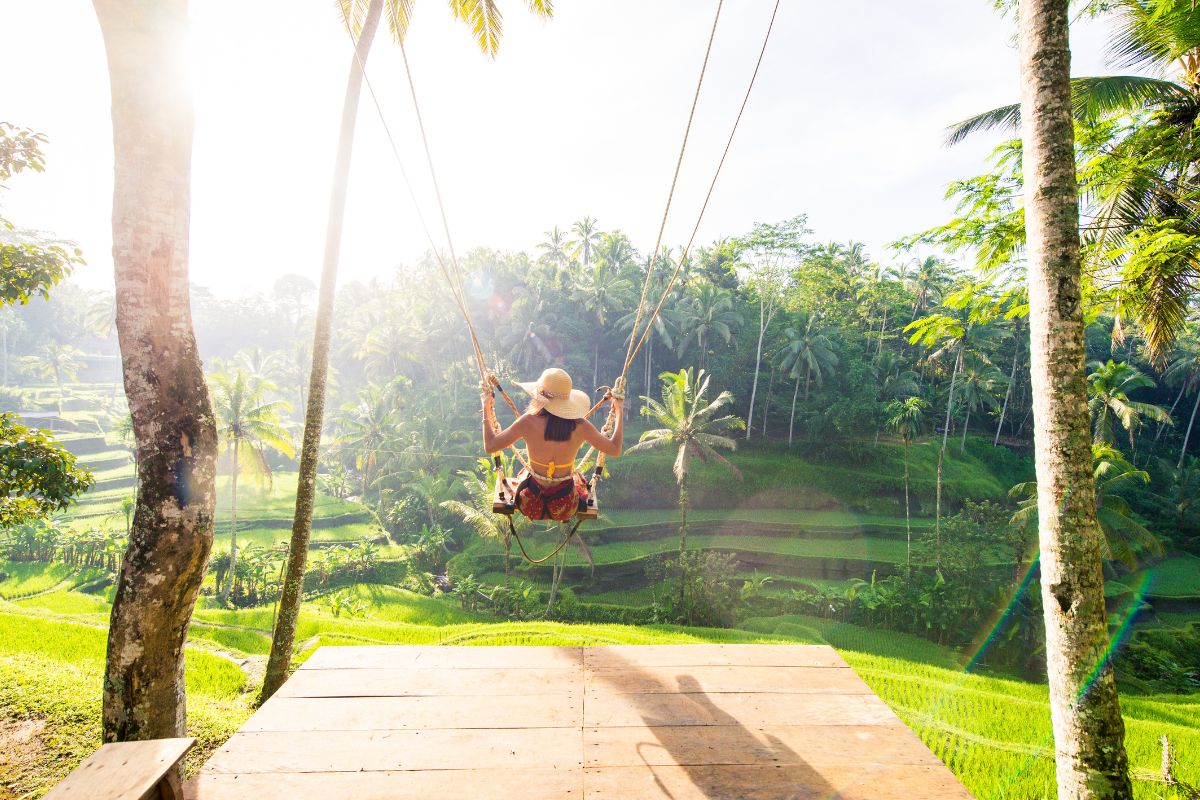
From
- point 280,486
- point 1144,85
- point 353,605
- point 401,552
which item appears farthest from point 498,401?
point 1144,85

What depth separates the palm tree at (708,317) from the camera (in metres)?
35.1

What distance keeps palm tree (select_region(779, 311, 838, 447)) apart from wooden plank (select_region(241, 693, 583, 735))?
1268 inches

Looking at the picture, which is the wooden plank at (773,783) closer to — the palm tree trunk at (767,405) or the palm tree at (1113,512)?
the palm tree at (1113,512)

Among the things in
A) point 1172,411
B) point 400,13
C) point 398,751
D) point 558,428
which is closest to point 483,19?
point 400,13

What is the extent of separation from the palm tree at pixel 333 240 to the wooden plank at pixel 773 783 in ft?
15.3

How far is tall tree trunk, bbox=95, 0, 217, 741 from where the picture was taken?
3799mm

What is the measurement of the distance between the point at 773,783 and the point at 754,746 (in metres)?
0.28

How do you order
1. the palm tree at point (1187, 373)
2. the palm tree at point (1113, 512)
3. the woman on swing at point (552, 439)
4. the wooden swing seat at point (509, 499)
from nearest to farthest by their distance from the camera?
the woman on swing at point (552, 439)
the wooden swing seat at point (509, 499)
the palm tree at point (1113, 512)
the palm tree at point (1187, 373)

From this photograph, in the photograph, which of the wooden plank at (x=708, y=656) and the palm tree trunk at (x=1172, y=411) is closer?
the wooden plank at (x=708, y=656)

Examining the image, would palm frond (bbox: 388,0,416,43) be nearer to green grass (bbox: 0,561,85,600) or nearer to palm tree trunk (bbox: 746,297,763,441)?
green grass (bbox: 0,561,85,600)

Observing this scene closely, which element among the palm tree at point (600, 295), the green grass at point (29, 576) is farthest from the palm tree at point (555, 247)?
the green grass at point (29, 576)

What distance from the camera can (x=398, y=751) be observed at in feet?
9.10

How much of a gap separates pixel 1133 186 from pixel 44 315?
89.8 meters

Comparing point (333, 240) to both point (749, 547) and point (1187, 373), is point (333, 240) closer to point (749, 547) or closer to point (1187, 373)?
point (749, 547)
